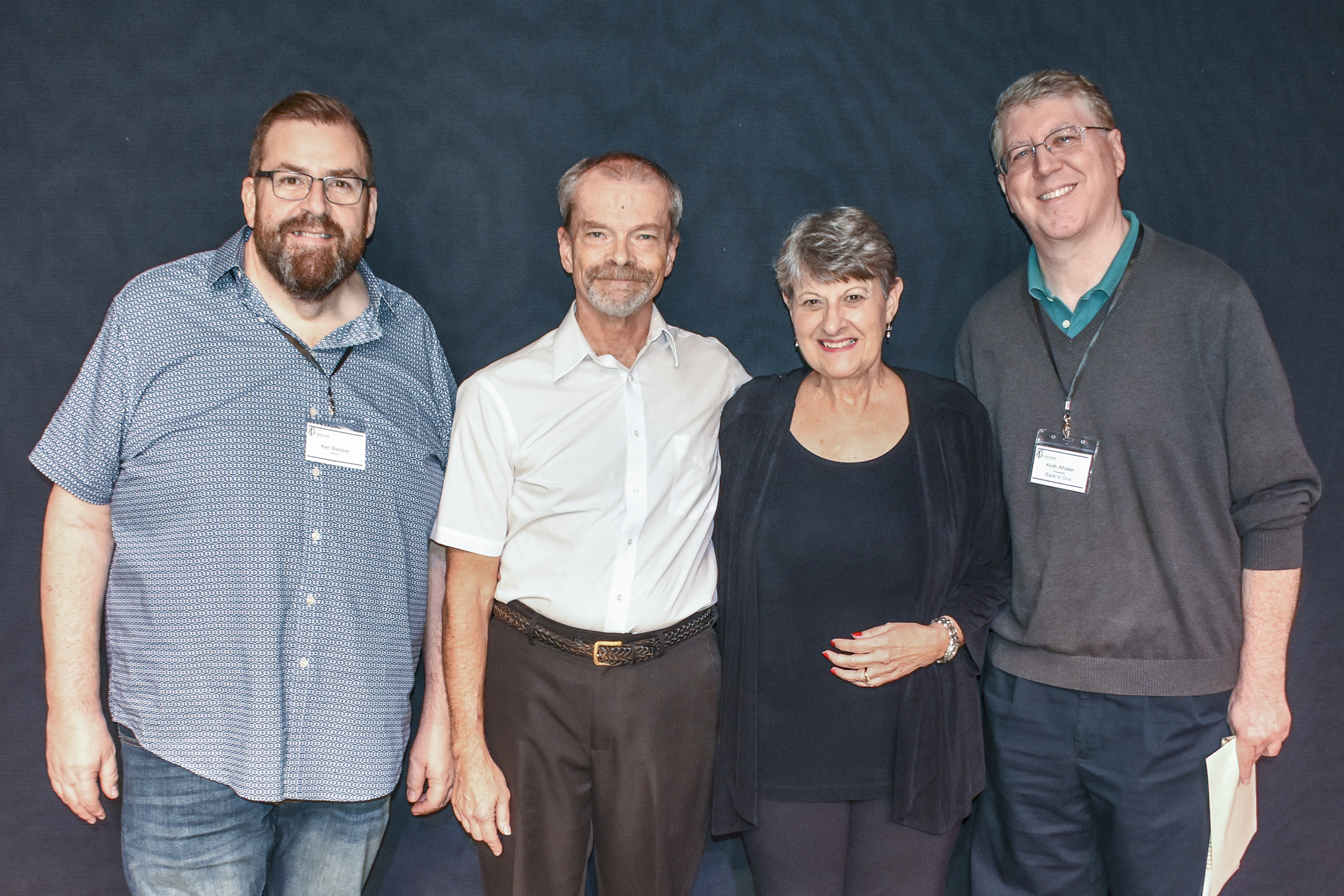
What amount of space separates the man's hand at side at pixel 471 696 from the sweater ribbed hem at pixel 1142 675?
4.39 feet

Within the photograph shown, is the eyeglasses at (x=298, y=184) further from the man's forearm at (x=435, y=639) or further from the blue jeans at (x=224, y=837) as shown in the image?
the blue jeans at (x=224, y=837)

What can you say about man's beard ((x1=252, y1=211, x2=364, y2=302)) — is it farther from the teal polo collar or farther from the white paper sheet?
the white paper sheet

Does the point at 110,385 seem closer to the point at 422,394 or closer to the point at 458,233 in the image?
the point at 422,394

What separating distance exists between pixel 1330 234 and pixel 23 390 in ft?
12.7

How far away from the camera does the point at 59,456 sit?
1.78 metres

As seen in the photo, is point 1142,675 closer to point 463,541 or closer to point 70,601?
point 463,541

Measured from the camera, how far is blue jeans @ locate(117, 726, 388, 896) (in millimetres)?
1847

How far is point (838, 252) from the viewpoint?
1.96m

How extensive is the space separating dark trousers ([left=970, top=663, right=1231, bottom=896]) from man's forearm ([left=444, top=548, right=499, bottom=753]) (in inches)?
50.6

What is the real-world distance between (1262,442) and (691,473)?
130cm

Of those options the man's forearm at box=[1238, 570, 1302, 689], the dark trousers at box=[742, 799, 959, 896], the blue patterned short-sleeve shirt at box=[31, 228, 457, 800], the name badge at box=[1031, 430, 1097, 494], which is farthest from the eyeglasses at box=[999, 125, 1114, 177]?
the blue patterned short-sleeve shirt at box=[31, 228, 457, 800]

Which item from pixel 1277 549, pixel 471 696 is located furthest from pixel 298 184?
pixel 1277 549

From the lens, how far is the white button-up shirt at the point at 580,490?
1.99m

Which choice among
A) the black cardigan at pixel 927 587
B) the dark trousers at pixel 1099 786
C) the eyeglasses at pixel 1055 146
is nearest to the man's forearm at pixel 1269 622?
the dark trousers at pixel 1099 786
